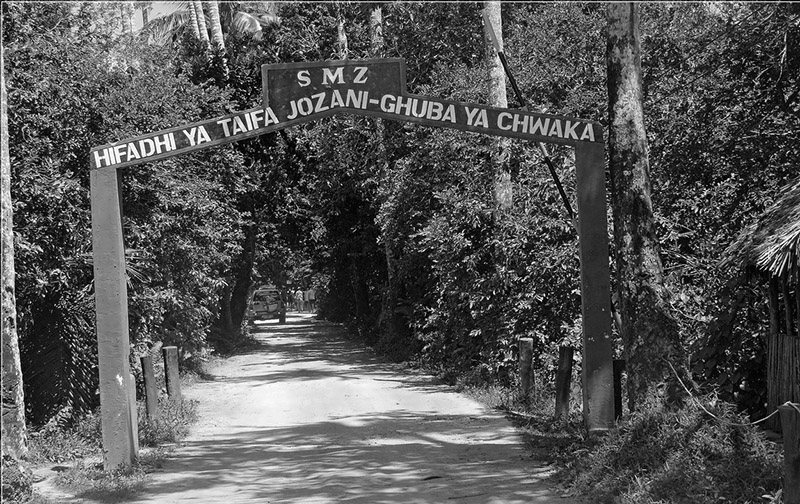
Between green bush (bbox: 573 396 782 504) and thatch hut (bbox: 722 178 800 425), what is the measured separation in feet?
3.31

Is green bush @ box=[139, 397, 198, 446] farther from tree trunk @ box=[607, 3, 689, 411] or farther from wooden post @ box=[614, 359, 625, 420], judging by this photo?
tree trunk @ box=[607, 3, 689, 411]

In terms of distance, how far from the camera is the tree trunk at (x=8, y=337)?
898 cm

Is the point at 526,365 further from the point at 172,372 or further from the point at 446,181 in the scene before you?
the point at 446,181

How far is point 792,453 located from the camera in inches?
252

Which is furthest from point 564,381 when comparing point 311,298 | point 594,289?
point 311,298

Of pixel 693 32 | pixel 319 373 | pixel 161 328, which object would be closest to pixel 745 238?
pixel 693 32

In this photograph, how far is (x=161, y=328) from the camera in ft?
61.5

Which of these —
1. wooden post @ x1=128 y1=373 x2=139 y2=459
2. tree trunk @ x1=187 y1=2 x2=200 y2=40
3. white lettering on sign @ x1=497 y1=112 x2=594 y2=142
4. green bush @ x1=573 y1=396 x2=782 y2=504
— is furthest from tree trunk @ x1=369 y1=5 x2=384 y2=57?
green bush @ x1=573 y1=396 x2=782 y2=504

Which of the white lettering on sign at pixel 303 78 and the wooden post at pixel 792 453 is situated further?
the white lettering on sign at pixel 303 78

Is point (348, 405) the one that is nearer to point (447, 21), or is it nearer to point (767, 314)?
point (767, 314)

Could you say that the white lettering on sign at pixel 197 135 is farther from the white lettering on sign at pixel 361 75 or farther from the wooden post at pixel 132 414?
the wooden post at pixel 132 414

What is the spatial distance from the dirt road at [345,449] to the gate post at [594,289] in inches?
43.3

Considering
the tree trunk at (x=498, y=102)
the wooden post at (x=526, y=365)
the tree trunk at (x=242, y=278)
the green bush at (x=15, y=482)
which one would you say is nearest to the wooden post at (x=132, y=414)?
the green bush at (x=15, y=482)

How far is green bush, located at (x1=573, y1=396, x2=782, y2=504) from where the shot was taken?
758 centimetres
